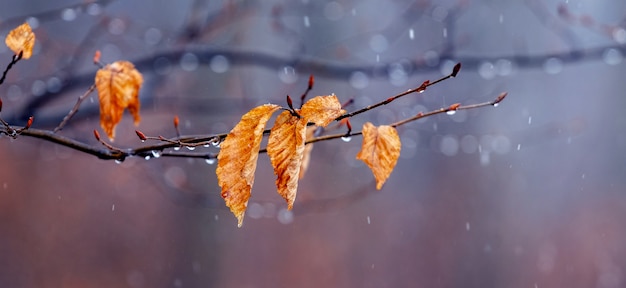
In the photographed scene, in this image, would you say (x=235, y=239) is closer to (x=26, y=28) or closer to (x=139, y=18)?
(x=139, y=18)

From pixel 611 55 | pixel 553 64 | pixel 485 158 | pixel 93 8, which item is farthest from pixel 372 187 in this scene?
pixel 93 8

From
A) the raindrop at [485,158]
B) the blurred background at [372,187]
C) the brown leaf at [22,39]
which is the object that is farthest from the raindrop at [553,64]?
the brown leaf at [22,39]

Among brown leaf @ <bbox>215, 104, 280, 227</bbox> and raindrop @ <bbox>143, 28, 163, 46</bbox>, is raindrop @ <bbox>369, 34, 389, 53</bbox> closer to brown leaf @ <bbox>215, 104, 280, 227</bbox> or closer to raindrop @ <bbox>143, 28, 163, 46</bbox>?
raindrop @ <bbox>143, 28, 163, 46</bbox>

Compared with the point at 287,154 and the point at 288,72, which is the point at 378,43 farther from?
the point at 287,154

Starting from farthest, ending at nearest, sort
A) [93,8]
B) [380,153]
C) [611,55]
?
[611,55] → [93,8] → [380,153]

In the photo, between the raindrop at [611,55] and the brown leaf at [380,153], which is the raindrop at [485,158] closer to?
the raindrop at [611,55]
